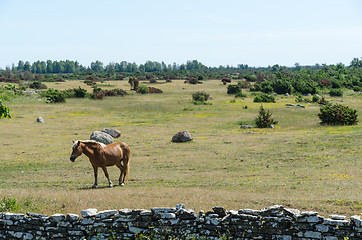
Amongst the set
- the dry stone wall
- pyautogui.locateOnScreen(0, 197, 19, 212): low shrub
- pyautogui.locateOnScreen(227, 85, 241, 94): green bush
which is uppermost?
pyautogui.locateOnScreen(227, 85, 241, 94): green bush

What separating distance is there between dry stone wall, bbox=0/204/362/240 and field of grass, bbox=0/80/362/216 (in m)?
2.09

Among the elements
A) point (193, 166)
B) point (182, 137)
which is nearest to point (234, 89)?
point (182, 137)

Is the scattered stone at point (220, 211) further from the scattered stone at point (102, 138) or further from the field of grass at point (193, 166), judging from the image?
the scattered stone at point (102, 138)

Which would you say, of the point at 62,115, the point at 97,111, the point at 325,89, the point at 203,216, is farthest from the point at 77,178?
the point at 325,89

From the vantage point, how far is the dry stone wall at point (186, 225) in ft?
34.6

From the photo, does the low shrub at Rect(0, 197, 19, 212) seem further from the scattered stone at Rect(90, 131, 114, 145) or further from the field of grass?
the scattered stone at Rect(90, 131, 114, 145)

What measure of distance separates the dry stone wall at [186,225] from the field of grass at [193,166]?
2093 mm

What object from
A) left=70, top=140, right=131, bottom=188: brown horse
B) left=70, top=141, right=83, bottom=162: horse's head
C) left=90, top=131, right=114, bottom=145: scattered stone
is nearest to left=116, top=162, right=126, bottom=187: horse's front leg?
left=70, top=140, right=131, bottom=188: brown horse

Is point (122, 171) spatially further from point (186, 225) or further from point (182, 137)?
point (182, 137)

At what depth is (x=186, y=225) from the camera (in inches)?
442

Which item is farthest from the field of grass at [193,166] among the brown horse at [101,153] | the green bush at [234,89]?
the green bush at [234,89]

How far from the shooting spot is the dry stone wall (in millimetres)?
10547

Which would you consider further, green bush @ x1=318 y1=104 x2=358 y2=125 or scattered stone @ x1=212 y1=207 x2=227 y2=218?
green bush @ x1=318 y1=104 x2=358 y2=125

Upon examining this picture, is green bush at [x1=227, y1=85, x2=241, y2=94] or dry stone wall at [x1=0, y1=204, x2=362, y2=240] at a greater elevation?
green bush at [x1=227, y1=85, x2=241, y2=94]
